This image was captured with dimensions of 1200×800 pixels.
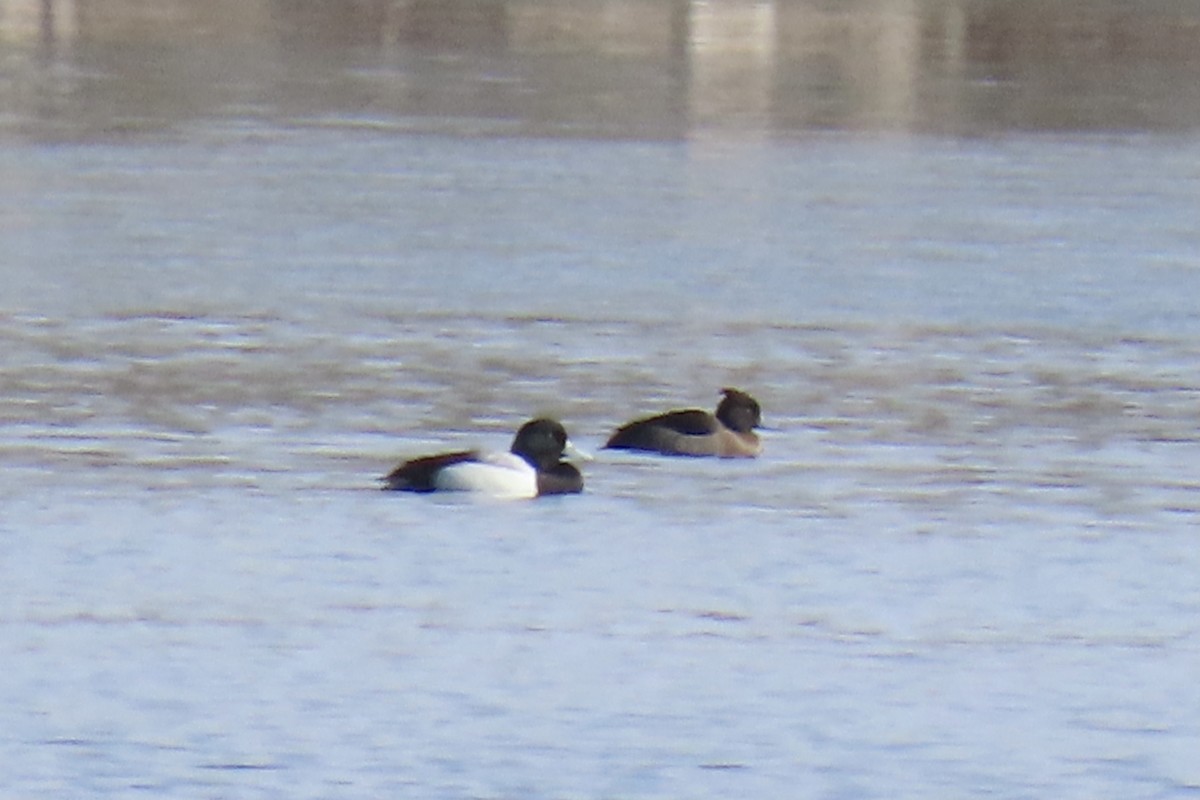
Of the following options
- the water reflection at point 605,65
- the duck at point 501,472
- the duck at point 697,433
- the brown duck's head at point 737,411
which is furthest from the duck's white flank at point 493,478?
the water reflection at point 605,65

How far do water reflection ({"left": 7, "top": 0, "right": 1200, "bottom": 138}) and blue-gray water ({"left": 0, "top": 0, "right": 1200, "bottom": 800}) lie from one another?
1.65 metres

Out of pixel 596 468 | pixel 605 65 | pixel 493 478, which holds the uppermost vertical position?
pixel 493 478

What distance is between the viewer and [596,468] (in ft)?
29.1

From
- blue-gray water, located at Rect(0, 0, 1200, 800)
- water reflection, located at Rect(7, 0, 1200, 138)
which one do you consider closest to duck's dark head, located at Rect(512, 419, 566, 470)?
blue-gray water, located at Rect(0, 0, 1200, 800)

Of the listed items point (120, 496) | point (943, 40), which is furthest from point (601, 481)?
point (943, 40)

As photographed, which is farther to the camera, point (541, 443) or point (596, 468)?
point (596, 468)

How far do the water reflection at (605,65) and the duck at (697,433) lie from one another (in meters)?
10.9

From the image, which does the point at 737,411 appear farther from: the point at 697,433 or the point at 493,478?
the point at 493,478

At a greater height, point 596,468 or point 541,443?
point 541,443

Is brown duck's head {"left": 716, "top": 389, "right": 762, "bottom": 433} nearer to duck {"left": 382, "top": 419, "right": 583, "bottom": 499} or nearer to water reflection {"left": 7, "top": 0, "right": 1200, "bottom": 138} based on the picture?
duck {"left": 382, "top": 419, "right": 583, "bottom": 499}

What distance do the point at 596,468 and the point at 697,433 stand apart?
343 millimetres

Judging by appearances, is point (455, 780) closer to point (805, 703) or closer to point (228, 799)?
point (228, 799)

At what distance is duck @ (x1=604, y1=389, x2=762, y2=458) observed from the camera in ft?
29.3

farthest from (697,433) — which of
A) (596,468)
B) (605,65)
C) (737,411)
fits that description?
(605,65)
